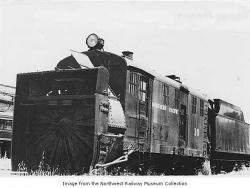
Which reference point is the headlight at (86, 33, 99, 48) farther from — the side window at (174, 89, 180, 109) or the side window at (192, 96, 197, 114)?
the side window at (192, 96, 197, 114)

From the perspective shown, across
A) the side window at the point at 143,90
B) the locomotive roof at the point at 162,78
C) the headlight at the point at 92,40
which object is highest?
the headlight at the point at 92,40

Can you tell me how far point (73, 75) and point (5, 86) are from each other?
1517cm

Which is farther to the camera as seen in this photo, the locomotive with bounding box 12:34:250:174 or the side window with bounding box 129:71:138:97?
the side window with bounding box 129:71:138:97

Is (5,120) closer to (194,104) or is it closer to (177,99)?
(194,104)

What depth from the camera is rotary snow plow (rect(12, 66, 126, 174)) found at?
10.3 meters

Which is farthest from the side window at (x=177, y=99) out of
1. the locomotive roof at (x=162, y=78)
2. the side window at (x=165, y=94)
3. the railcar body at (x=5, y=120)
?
the railcar body at (x=5, y=120)

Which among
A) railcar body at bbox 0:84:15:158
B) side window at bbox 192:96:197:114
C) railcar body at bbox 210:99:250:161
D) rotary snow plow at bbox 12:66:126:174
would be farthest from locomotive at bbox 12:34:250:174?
railcar body at bbox 0:84:15:158

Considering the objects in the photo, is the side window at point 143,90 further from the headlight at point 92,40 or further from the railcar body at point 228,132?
the railcar body at point 228,132

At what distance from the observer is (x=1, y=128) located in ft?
76.1

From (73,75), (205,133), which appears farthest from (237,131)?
(73,75)

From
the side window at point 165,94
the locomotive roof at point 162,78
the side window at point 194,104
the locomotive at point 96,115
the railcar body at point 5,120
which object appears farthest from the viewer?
the railcar body at point 5,120

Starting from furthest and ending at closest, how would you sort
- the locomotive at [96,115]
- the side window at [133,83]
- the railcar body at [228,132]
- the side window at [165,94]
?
the railcar body at [228,132] → the side window at [165,94] → the side window at [133,83] → the locomotive at [96,115]

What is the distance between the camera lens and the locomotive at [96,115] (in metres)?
10.4
